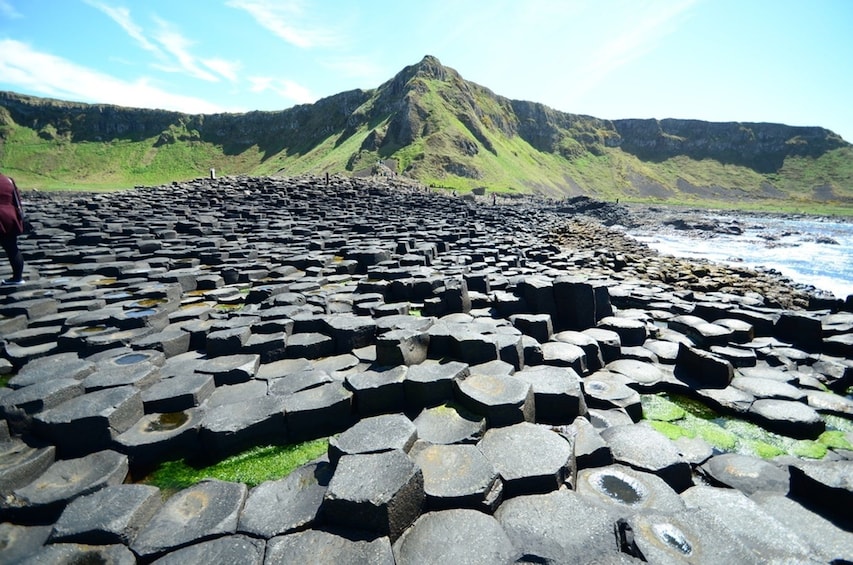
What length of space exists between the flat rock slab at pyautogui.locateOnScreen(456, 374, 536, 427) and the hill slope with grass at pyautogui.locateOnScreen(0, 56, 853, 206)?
43371mm

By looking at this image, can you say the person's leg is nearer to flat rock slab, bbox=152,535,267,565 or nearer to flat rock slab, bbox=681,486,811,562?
flat rock slab, bbox=152,535,267,565

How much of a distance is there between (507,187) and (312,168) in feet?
97.9

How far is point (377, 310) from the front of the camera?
5602mm

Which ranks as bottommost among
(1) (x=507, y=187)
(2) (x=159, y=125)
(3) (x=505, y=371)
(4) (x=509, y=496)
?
(4) (x=509, y=496)

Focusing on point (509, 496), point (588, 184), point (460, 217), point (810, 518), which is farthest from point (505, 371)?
point (588, 184)

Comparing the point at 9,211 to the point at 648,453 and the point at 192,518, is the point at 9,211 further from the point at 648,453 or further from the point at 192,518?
the point at 648,453

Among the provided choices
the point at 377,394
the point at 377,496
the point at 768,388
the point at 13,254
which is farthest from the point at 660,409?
the point at 13,254

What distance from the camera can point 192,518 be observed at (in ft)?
7.63

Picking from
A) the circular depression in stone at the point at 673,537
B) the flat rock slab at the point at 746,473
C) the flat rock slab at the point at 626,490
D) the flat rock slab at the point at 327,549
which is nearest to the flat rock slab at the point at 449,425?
the flat rock slab at the point at 626,490

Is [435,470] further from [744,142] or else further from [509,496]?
[744,142]

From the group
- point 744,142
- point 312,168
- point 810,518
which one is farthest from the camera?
point 744,142

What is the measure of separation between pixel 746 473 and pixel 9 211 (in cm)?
1082

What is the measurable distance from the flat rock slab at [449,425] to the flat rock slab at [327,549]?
3.14ft

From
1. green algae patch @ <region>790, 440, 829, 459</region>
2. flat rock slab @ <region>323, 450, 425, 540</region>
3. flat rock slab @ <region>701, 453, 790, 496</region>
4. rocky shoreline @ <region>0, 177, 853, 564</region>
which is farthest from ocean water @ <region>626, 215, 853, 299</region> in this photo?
flat rock slab @ <region>323, 450, 425, 540</region>
